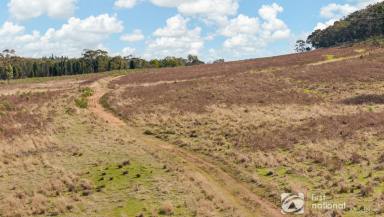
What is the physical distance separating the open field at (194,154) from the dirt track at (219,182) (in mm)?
61

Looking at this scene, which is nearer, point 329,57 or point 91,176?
point 91,176

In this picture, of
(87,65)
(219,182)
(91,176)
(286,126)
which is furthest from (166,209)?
(87,65)

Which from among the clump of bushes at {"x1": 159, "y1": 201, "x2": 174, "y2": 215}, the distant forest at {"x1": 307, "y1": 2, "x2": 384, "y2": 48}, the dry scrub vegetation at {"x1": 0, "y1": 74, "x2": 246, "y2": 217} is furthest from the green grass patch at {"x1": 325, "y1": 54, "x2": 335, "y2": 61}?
the clump of bushes at {"x1": 159, "y1": 201, "x2": 174, "y2": 215}

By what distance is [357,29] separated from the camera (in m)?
154

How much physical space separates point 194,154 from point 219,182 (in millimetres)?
5613

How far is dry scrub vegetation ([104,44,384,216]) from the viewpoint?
19.8m

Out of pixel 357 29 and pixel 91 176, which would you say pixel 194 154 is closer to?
pixel 91 176

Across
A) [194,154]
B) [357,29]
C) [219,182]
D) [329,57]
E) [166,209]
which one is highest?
[357,29]

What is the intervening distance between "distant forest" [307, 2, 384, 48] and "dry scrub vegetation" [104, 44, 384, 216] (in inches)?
3399

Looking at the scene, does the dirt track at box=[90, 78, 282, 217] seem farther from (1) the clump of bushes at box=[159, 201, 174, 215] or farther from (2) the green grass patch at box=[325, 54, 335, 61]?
(2) the green grass patch at box=[325, 54, 335, 61]

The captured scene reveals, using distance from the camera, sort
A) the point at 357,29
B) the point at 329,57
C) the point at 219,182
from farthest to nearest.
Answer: the point at 357,29 < the point at 329,57 < the point at 219,182

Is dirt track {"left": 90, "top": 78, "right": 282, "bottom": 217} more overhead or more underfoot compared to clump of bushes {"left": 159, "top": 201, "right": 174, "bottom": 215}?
more overhead

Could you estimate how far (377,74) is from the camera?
56.4 meters

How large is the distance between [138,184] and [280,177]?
7119 mm
